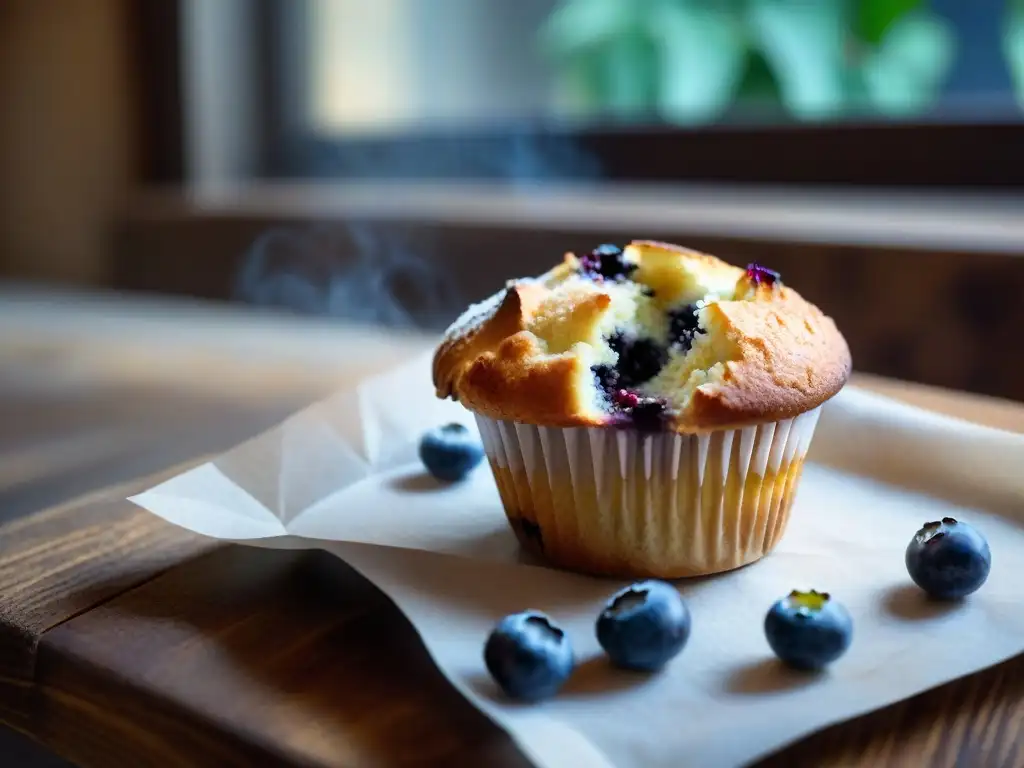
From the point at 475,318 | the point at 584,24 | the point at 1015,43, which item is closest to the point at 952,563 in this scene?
the point at 475,318

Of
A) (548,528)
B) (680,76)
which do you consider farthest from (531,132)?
(548,528)

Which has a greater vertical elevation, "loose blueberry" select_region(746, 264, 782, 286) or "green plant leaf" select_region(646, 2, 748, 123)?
"green plant leaf" select_region(646, 2, 748, 123)

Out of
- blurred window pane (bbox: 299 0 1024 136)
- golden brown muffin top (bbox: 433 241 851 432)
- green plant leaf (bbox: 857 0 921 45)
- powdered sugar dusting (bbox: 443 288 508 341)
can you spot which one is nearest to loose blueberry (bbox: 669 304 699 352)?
golden brown muffin top (bbox: 433 241 851 432)

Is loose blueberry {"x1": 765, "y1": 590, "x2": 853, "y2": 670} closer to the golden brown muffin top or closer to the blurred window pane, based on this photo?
the golden brown muffin top

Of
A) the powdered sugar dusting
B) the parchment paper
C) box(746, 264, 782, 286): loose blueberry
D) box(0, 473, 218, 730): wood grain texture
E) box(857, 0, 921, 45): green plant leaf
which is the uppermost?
box(857, 0, 921, 45): green plant leaf

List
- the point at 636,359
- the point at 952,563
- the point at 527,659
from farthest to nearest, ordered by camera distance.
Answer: the point at 636,359 < the point at 952,563 < the point at 527,659

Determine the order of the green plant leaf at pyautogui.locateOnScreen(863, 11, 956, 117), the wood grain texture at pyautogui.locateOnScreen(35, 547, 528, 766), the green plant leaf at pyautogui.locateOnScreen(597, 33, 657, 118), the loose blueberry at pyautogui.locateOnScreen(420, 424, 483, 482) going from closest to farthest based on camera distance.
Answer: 1. the wood grain texture at pyautogui.locateOnScreen(35, 547, 528, 766)
2. the loose blueberry at pyautogui.locateOnScreen(420, 424, 483, 482)
3. the green plant leaf at pyautogui.locateOnScreen(863, 11, 956, 117)
4. the green plant leaf at pyautogui.locateOnScreen(597, 33, 657, 118)

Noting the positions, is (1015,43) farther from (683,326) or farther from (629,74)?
(683,326)
